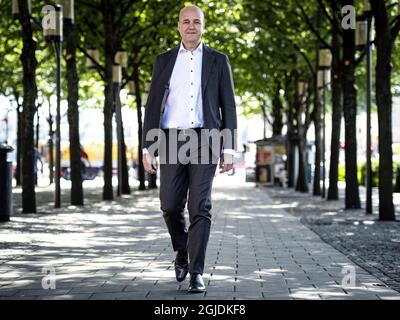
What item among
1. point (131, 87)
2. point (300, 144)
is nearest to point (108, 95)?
point (131, 87)

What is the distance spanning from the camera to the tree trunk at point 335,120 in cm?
2409

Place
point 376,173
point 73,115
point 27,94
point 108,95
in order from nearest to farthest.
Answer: point 27,94
point 73,115
point 108,95
point 376,173

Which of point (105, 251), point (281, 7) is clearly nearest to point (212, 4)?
point (281, 7)

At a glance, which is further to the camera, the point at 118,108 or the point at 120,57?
the point at 118,108

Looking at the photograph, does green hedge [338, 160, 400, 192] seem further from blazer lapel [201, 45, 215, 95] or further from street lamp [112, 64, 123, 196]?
blazer lapel [201, 45, 215, 95]

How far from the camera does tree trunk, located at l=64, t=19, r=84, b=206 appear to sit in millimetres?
20781

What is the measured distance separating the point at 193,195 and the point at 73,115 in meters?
14.5

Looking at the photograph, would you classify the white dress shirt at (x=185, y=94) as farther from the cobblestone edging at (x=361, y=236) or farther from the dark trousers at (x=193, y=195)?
the cobblestone edging at (x=361, y=236)

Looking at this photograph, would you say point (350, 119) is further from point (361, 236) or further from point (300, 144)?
point (300, 144)

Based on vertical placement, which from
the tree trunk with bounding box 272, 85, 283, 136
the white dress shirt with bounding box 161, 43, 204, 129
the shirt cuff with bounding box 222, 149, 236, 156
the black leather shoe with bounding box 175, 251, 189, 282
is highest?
the tree trunk with bounding box 272, 85, 283, 136

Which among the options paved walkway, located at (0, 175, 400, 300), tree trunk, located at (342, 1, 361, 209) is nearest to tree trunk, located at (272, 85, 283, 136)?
tree trunk, located at (342, 1, 361, 209)

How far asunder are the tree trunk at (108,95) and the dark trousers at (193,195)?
58.5 feet

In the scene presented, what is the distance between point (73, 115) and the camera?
821 inches

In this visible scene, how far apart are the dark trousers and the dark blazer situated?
8.1 inches
